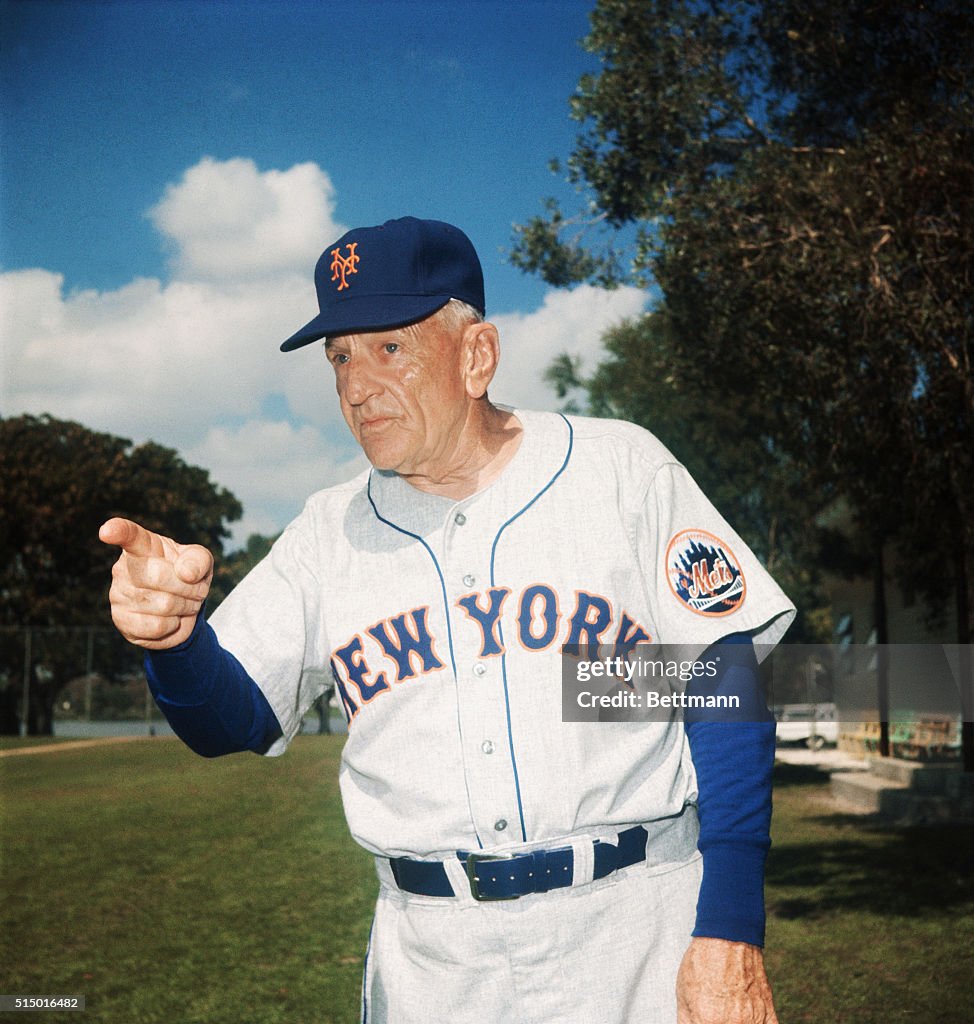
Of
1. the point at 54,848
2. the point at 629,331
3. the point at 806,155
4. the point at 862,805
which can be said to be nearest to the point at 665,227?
the point at 806,155

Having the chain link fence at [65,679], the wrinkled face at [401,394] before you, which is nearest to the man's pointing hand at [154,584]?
the wrinkled face at [401,394]

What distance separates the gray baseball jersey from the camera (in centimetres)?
264

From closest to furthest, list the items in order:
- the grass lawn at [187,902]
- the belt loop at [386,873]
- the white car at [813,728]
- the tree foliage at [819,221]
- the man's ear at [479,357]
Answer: the belt loop at [386,873]
the man's ear at [479,357]
the grass lawn at [187,902]
the tree foliage at [819,221]
the white car at [813,728]

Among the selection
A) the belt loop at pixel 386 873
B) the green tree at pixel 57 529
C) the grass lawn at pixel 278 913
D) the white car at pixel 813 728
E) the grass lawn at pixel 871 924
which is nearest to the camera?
the belt loop at pixel 386 873

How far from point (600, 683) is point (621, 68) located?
43.2 feet

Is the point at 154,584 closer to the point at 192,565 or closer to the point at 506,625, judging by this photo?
the point at 192,565

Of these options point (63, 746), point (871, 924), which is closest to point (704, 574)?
point (871, 924)

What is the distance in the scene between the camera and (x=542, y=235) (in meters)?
15.7

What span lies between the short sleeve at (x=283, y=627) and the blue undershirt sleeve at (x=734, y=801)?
97 cm

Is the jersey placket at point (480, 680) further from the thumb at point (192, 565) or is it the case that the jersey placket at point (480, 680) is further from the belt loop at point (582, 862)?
the thumb at point (192, 565)

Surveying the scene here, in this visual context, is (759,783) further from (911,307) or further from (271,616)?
(911,307)

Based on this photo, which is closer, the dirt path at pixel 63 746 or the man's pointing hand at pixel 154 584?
the man's pointing hand at pixel 154 584

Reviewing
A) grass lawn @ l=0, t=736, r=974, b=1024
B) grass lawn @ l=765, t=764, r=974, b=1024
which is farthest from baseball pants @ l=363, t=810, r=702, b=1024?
grass lawn @ l=0, t=736, r=974, b=1024

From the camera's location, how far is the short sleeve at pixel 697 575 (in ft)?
8.73
